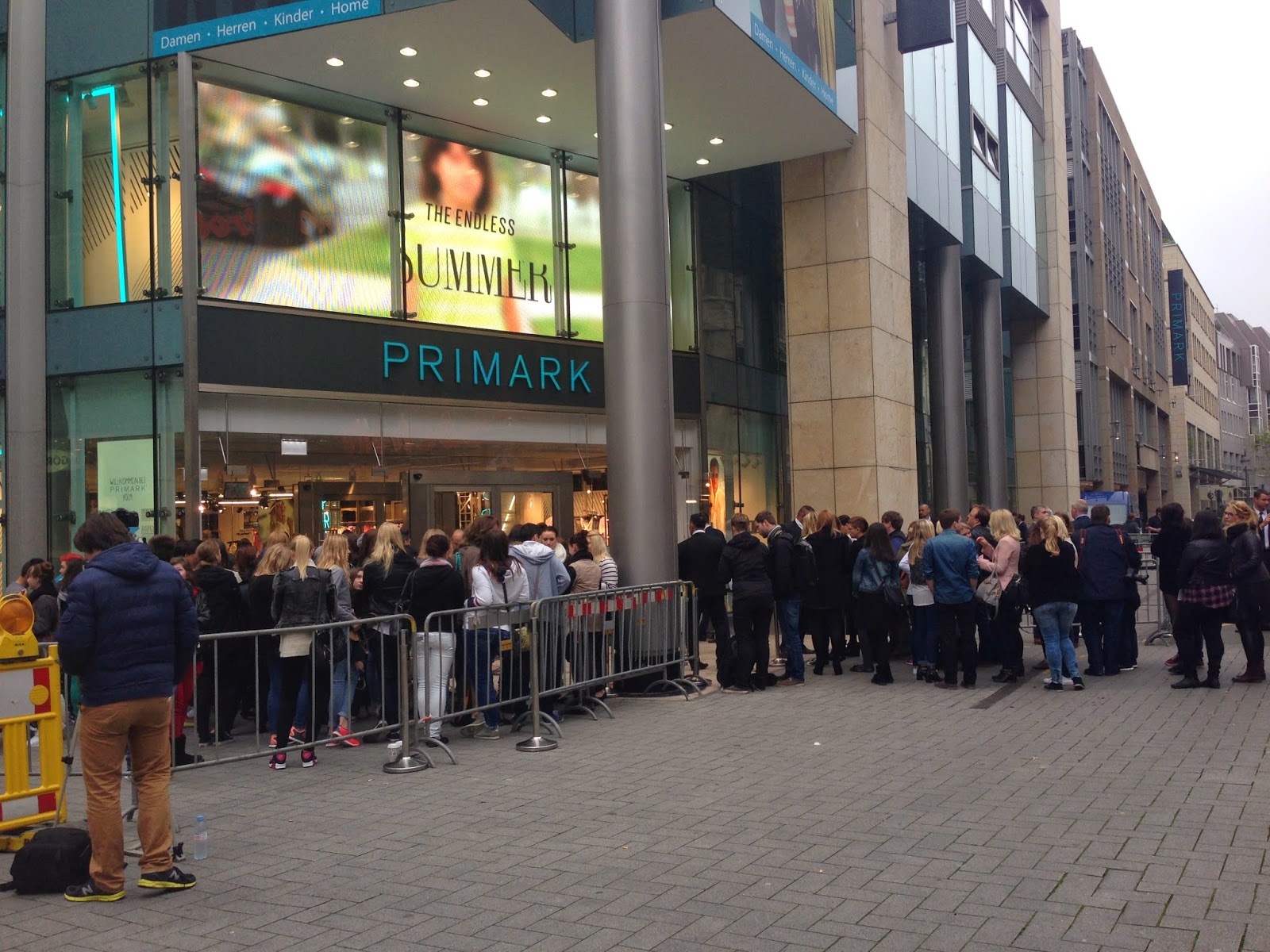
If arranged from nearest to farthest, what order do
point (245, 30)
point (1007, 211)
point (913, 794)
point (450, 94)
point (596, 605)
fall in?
point (913, 794) < point (596, 605) < point (245, 30) < point (450, 94) < point (1007, 211)

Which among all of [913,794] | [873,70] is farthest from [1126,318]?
[913,794]

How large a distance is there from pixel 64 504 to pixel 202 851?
10.7 meters

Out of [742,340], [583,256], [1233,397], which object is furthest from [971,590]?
[1233,397]

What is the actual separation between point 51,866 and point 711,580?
8.04m

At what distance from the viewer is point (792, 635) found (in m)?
13.2

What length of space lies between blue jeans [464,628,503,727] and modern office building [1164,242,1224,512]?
75204 millimetres

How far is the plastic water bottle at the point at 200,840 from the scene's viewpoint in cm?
652

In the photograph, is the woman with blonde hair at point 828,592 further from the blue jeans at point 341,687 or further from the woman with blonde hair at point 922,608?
the blue jeans at point 341,687

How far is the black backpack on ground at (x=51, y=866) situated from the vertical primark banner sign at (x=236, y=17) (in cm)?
1106

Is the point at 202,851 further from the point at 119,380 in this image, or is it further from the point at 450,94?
the point at 450,94

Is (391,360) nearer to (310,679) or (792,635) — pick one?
(792,635)

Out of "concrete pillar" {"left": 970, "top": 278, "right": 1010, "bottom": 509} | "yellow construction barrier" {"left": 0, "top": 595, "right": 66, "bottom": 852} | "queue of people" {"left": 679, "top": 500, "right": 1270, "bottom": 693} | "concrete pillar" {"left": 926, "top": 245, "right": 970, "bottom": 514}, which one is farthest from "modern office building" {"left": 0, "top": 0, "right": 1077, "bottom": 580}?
"concrete pillar" {"left": 970, "top": 278, "right": 1010, "bottom": 509}

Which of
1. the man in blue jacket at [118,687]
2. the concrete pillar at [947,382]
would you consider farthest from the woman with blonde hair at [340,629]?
the concrete pillar at [947,382]

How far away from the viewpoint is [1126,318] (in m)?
61.3
